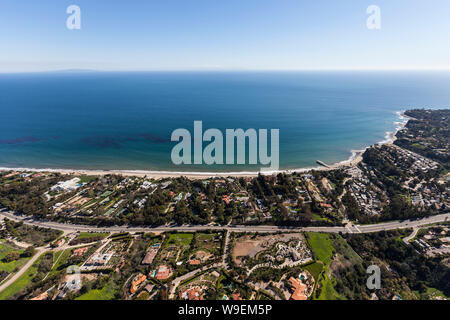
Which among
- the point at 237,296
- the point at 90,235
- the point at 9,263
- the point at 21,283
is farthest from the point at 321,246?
the point at 9,263

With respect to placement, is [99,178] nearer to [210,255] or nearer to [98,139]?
[98,139]

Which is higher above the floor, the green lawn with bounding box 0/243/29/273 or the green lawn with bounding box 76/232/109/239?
the green lawn with bounding box 76/232/109/239

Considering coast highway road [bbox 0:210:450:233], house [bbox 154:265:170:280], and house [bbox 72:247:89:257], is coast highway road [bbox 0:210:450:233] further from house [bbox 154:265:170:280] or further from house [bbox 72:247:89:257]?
house [bbox 154:265:170:280]

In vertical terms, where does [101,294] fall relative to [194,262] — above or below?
below

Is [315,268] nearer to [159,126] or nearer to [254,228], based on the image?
[254,228]

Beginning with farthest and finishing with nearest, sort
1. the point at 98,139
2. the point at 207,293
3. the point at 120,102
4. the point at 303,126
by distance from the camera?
1. the point at 120,102
2. the point at 303,126
3. the point at 98,139
4. the point at 207,293

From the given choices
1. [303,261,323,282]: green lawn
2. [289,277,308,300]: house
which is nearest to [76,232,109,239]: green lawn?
[289,277,308,300]: house

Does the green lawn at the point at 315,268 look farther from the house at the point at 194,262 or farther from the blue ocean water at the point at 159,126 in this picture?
the blue ocean water at the point at 159,126

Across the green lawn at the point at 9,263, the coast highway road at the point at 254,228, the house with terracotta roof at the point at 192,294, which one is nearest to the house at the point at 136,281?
the house with terracotta roof at the point at 192,294
